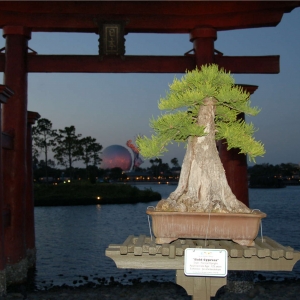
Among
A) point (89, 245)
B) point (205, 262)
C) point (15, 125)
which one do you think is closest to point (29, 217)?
point (15, 125)

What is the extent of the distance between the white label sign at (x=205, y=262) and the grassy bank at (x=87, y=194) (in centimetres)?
3526

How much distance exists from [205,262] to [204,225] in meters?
0.30

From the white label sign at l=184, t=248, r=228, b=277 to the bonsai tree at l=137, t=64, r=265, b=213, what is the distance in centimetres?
36

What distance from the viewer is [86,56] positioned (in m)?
8.33

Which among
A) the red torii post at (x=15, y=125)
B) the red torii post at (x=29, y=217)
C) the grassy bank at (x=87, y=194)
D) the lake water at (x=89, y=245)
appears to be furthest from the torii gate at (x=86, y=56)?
the grassy bank at (x=87, y=194)

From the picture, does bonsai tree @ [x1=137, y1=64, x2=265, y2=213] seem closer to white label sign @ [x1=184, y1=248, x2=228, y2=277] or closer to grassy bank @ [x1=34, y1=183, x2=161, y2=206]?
white label sign @ [x1=184, y1=248, x2=228, y2=277]

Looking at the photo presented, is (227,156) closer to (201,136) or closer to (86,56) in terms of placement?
(86,56)

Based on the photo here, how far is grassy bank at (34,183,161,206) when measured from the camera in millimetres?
38594

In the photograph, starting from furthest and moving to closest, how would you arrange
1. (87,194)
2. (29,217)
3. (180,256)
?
1. (87,194)
2. (29,217)
3. (180,256)

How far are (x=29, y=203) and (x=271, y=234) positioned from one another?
13089 millimetres

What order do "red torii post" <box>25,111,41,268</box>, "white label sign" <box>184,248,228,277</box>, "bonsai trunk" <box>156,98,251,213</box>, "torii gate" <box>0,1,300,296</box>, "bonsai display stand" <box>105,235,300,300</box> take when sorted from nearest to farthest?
"white label sign" <box>184,248,228,277</box>
"bonsai display stand" <box>105,235,300,300</box>
"bonsai trunk" <box>156,98,251,213</box>
"torii gate" <box>0,1,300,296</box>
"red torii post" <box>25,111,41,268</box>

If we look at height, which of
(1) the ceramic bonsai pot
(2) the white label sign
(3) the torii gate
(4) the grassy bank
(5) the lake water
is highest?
(3) the torii gate

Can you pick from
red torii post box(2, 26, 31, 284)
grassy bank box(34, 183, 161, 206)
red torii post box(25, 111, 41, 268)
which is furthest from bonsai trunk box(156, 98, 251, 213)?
grassy bank box(34, 183, 161, 206)

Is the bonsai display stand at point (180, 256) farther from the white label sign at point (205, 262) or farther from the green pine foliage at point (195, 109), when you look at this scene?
the green pine foliage at point (195, 109)
